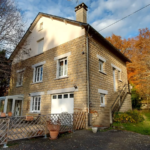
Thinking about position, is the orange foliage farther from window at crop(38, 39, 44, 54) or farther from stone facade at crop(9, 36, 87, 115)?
window at crop(38, 39, 44, 54)

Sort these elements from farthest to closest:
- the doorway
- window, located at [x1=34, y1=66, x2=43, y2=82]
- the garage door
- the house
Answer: the doorway
window, located at [x1=34, y1=66, x2=43, y2=82]
the garage door
the house

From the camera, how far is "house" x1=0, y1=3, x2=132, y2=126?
9.16m

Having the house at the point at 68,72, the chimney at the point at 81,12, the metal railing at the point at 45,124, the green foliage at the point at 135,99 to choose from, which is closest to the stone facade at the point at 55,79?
the house at the point at 68,72

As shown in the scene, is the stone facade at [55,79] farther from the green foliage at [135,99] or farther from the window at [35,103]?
the green foliage at [135,99]

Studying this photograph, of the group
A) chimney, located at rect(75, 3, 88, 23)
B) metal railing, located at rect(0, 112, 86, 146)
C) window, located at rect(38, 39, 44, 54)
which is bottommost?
metal railing, located at rect(0, 112, 86, 146)

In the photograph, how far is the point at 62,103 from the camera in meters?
9.79

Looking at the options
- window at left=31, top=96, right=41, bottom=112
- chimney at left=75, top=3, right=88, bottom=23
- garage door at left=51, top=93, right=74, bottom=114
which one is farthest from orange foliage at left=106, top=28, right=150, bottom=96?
window at left=31, top=96, right=41, bottom=112

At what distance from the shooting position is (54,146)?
505 cm

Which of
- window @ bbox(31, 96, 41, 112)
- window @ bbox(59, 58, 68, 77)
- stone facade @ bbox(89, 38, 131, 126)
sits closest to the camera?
stone facade @ bbox(89, 38, 131, 126)

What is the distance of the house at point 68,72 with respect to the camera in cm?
916

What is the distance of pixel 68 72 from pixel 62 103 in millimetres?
2337

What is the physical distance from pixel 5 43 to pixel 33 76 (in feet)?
12.4

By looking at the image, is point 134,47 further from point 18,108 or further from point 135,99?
point 18,108

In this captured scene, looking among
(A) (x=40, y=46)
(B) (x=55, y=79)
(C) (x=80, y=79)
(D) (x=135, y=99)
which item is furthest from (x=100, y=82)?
(D) (x=135, y=99)
